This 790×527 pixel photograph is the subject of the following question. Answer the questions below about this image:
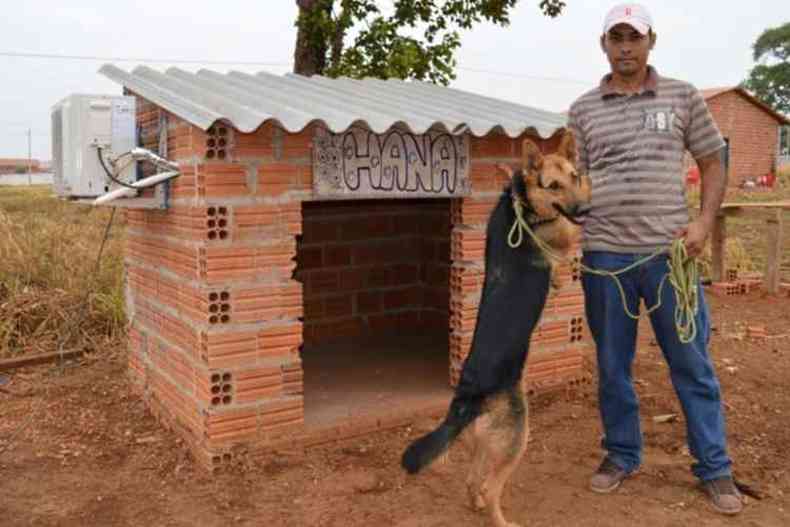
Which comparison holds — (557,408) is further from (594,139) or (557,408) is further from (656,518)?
(594,139)

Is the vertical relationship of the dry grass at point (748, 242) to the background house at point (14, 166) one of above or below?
below

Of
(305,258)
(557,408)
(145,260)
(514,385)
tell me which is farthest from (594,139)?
(305,258)

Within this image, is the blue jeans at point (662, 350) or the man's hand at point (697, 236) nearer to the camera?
the man's hand at point (697, 236)

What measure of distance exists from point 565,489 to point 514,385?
3.41 feet

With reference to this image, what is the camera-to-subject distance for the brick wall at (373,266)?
7.69 metres

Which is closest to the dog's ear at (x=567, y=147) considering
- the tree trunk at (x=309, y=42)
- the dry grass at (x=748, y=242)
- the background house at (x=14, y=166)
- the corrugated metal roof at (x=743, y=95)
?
the dry grass at (x=748, y=242)

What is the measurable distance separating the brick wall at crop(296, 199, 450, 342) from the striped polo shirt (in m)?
3.78

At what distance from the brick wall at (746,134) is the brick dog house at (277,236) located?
25975mm

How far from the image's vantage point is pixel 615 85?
402cm

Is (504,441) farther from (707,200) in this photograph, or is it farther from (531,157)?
(707,200)

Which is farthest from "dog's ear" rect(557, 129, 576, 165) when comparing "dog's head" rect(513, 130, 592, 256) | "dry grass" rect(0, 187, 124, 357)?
"dry grass" rect(0, 187, 124, 357)

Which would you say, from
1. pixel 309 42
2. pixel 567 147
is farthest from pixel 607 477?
pixel 309 42

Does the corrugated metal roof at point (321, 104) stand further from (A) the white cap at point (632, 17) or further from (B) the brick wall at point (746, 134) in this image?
(B) the brick wall at point (746, 134)

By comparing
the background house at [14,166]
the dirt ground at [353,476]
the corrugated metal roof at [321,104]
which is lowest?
the dirt ground at [353,476]
